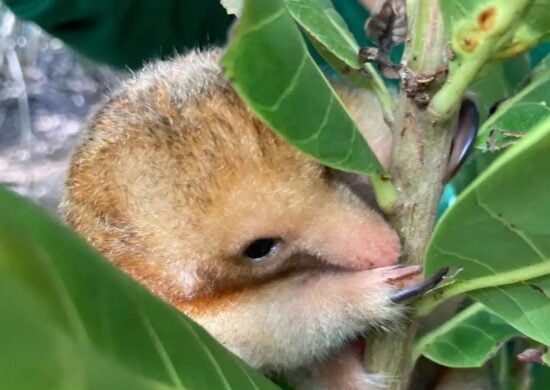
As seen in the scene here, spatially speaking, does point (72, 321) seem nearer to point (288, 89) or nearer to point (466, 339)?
point (288, 89)

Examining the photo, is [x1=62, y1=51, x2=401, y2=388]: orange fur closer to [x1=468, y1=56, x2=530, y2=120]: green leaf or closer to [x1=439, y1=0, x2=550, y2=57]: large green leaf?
[x1=468, y1=56, x2=530, y2=120]: green leaf

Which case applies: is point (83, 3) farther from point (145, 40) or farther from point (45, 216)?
point (45, 216)

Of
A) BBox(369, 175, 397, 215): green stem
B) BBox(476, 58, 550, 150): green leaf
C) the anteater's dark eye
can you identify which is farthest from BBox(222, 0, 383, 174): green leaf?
the anteater's dark eye

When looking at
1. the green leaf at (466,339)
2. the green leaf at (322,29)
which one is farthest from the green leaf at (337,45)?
the green leaf at (466,339)

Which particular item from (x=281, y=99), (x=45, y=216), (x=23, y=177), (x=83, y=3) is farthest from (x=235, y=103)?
(x=23, y=177)

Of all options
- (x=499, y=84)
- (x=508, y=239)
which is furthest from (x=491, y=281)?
(x=499, y=84)

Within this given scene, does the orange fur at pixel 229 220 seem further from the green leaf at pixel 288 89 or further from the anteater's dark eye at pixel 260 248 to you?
the green leaf at pixel 288 89
